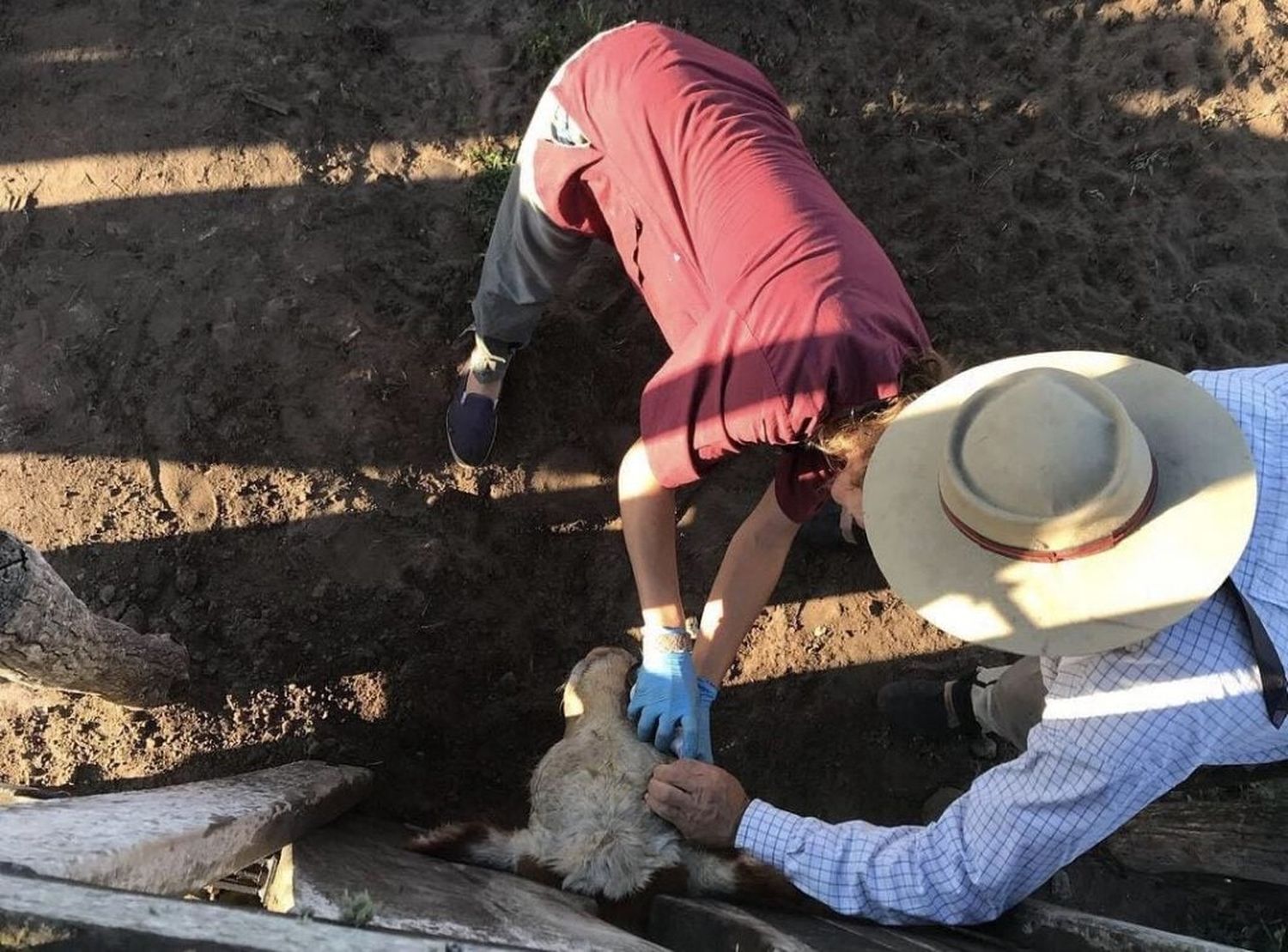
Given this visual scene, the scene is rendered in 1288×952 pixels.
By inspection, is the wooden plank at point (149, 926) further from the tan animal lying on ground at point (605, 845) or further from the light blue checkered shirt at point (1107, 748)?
the light blue checkered shirt at point (1107, 748)

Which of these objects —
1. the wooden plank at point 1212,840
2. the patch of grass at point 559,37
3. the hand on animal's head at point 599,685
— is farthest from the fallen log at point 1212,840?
the patch of grass at point 559,37

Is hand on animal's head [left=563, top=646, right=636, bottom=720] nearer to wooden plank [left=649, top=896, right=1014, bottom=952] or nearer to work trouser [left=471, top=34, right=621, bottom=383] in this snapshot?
wooden plank [left=649, top=896, right=1014, bottom=952]

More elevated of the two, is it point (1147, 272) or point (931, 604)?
point (1147, 272)

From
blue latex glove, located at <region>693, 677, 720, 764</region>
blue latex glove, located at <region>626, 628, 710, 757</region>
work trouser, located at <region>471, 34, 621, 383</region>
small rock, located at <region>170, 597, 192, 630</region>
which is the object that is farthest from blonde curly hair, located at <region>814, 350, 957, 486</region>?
small rock, located at <region>170, 597, 192, 630</region>

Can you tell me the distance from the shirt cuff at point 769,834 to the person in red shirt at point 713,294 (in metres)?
0.34

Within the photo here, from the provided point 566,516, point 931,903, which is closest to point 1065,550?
point 931,903

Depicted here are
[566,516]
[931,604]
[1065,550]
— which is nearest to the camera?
[1065,550]

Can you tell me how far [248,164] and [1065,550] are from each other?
331 cm

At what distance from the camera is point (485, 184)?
366cm

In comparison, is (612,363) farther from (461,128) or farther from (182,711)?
(182,711)

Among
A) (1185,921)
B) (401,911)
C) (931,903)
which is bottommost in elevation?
(1185,921)

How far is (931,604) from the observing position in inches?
68.4

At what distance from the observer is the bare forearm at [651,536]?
2418 mm

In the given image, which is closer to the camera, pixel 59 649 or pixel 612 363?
pixel 59 649
